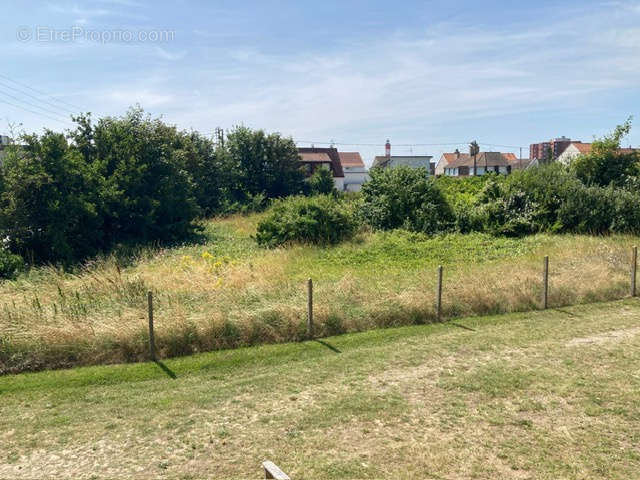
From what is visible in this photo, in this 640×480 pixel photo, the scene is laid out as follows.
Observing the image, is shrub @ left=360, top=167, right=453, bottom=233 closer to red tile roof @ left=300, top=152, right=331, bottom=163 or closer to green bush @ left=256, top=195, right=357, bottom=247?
green bush @ left=256, top=195, right=357, bottom=247

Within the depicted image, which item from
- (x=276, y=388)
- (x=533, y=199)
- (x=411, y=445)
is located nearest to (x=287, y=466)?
(x=411, y=445)

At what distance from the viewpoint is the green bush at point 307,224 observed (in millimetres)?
22391

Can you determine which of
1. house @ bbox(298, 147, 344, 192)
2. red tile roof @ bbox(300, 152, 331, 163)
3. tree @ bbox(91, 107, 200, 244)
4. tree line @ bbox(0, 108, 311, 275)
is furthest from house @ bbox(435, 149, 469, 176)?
tree @ bbox(91, 107, 200, 244)

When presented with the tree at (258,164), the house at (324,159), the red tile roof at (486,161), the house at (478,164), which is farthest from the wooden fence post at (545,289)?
the red tile roof at (486,161)

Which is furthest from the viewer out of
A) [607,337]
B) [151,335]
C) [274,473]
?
[607,337]

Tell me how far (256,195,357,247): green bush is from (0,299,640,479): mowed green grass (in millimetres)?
12068

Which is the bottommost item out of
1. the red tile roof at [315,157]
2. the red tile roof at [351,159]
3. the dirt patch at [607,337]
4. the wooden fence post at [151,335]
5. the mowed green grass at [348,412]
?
the dirt patch at [607,337]

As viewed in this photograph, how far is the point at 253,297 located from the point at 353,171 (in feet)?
228

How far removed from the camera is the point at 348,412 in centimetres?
724

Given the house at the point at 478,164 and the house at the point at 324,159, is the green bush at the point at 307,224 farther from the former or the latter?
the house at the point at 478,164

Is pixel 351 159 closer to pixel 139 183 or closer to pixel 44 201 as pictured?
pixel 139 183

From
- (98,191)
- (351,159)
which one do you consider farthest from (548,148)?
(98,191)

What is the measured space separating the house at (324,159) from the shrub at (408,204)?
31221mm

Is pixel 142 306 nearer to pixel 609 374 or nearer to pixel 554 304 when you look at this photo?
pixel 609 374
